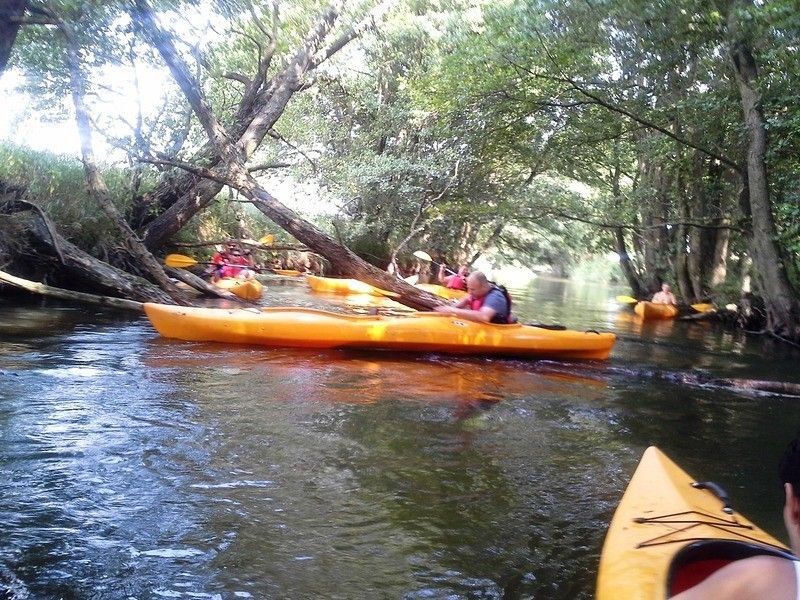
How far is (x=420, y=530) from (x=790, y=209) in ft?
29.8

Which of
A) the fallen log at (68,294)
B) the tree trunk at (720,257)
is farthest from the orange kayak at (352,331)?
the tree trunk at (720,257)

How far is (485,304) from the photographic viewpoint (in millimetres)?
7133

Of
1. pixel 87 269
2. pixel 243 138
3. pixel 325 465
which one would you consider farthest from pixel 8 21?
pixel 325 465

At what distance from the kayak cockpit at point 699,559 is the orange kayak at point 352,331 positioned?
5135mm

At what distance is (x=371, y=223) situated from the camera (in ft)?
59.8

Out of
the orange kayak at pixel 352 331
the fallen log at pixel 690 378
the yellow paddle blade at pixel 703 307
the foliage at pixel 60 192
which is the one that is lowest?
the fallen log at pixel 690 378

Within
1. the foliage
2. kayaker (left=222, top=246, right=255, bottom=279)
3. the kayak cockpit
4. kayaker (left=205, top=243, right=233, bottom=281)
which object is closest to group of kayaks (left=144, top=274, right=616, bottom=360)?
the foliage

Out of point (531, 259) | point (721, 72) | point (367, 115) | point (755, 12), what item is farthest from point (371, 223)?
point (531, 259)

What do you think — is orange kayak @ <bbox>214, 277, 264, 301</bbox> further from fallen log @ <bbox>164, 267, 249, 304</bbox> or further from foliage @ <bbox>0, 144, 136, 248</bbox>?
foliage @ <bbox>0, 144, 136, 248</bbox>

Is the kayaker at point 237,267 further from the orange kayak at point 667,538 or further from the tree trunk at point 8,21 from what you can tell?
the orange kayak at point 667,538

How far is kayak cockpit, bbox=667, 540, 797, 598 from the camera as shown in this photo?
5.77ft

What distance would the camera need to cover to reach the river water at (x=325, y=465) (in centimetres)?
252

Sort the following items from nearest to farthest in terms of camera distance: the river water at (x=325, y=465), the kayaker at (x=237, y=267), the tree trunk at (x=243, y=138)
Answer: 1. the river water at (x=325, y=465)
2. the tree trunk at (x=243, y=138)
3. the kayaker at (x=237, y=267)

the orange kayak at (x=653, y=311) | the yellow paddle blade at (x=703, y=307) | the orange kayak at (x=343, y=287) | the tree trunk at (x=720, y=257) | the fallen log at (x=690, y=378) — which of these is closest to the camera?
the fallen log at (x=690, y=378)
